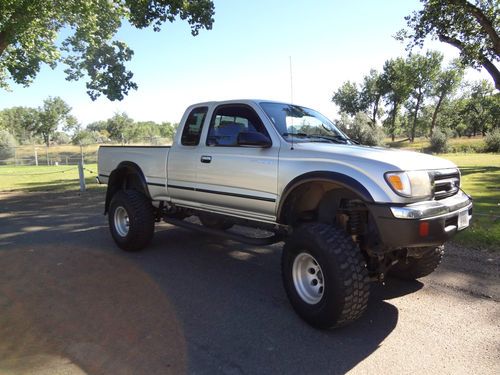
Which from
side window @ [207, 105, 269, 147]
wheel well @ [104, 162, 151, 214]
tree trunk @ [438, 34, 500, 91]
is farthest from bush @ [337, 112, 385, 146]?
side window @ [207, 105, 269, 147]

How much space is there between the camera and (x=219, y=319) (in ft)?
12.5

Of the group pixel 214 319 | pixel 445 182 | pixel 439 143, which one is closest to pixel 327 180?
pixel 445 182

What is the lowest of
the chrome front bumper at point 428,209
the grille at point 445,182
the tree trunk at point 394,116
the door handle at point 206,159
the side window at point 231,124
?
the chrome front bumper at point 428,209

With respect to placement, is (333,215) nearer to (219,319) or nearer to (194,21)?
(219,319)

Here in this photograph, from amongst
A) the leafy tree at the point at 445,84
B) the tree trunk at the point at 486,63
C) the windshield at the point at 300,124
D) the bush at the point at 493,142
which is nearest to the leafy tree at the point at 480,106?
the leafy tree at the point at 445,84

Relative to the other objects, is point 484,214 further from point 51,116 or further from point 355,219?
point 51,116

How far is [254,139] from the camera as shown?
166 inches

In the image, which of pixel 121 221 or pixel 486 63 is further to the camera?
pixel 486 63

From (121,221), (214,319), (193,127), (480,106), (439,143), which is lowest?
(214,319)

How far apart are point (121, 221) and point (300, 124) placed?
336cm

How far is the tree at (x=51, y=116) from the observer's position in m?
74.4

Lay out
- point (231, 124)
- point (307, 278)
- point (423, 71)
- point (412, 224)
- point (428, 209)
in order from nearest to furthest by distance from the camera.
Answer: point (412, 224) < point (428, 209) < point (307, 278) < point (231, 124) < point (423, 71)

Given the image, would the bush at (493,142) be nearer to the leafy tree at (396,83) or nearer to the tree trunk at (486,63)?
the tree trunk at (486,63)

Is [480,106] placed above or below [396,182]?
above
